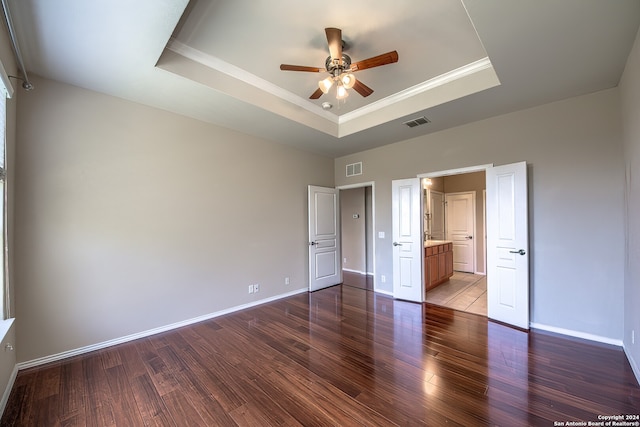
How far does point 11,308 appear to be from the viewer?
228cm

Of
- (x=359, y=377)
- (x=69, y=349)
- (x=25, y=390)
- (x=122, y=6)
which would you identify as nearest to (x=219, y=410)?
(x=359, y=377)

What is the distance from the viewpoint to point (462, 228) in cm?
664

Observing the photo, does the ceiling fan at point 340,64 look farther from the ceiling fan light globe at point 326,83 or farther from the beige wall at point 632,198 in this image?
the beige wall at point 632,198

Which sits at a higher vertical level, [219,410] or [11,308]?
[11,308]

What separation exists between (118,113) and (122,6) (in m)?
1.57

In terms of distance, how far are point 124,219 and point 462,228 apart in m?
7.22

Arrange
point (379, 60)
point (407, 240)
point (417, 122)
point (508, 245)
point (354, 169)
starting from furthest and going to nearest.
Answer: point (354, 169) < point (407, 240) < point (417, 122) < point (508, 245) < point (379, 60)

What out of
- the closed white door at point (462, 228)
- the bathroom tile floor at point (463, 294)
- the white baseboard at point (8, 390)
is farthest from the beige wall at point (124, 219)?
the closed white door at point (462, 228)

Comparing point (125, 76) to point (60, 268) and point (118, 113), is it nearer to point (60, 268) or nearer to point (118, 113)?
point (118, 113)

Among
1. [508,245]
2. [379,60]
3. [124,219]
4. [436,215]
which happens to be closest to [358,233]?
[436,215]

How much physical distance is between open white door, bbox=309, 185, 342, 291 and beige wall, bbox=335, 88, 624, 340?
2867 mm

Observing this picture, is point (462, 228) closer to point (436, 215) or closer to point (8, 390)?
point (436, 215)

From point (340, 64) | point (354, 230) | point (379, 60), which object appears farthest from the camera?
point (354, 230)

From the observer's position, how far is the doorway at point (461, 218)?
626cm
